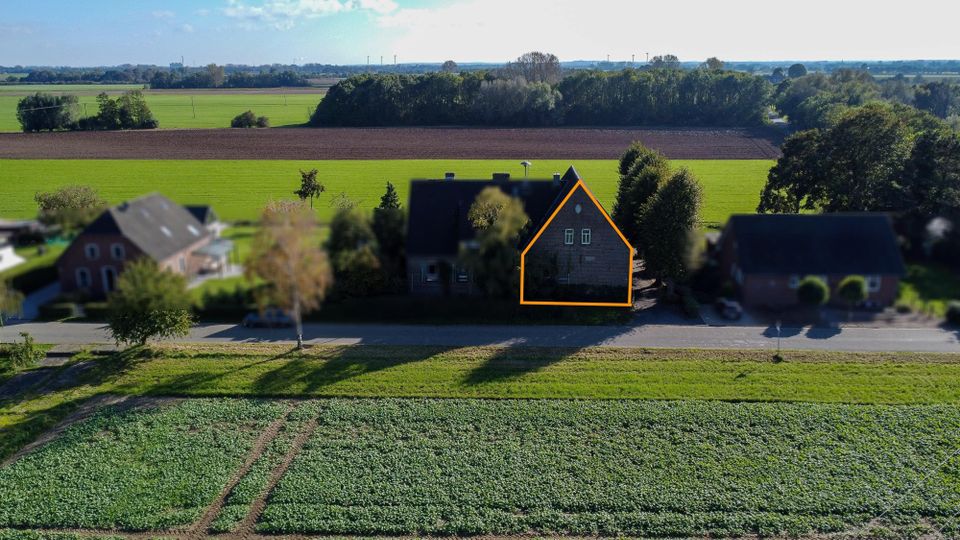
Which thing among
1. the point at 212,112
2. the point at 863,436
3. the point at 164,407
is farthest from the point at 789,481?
the point at 212,112

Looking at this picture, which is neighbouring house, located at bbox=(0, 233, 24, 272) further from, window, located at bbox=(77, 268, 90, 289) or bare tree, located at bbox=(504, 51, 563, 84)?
bare tree, located at bbox=(504, 51, 563, 84)

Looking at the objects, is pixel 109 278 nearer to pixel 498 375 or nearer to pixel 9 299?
pixel 9 299

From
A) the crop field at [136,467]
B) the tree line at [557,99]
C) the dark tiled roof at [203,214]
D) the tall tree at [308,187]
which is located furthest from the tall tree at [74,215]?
the tree line at [557,99]

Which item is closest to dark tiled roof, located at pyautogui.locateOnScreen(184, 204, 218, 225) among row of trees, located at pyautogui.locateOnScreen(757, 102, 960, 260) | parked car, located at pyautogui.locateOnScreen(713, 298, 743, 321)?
parked car, located at pyautogui.locateOnScreen(713, 298, 743, 321)

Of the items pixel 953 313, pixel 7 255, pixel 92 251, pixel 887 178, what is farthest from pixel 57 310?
pixel 953 313

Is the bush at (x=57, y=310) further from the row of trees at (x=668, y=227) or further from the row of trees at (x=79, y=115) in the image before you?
the row of trees at (x=668, y=227)

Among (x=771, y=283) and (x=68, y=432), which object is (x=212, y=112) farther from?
(x=771, y=283)
